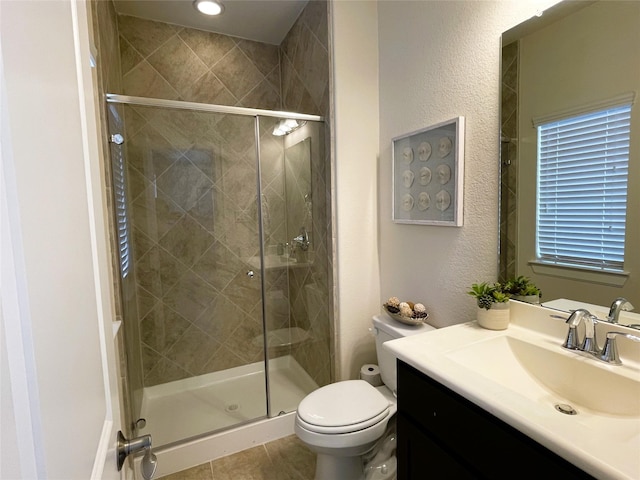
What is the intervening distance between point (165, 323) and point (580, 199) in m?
2.50

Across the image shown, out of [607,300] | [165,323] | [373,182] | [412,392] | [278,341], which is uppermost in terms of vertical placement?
[373,182]

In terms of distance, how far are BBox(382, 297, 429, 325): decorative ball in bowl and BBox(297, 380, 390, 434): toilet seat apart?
378mm

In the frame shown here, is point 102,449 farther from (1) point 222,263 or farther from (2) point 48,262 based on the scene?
(1) point 222,263

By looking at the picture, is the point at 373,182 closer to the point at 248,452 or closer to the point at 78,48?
the point at 78,48

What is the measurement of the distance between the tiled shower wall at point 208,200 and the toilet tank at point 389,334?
1.65 feet

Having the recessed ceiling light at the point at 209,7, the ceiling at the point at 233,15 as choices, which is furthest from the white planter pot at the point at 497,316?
the recessed ceiling light at the point at 209,7

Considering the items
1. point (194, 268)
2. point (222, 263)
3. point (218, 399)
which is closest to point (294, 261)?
point (222, 263)

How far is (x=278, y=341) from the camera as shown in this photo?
2.52m

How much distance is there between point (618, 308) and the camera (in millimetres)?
977

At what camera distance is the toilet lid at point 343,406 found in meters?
1.38

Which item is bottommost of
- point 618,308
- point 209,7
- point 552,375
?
point 552,375

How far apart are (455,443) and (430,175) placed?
3.81 ft

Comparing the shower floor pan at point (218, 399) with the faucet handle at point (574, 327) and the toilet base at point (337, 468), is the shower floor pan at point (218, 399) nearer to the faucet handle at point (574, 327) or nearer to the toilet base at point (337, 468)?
the toilet base at point (337, 468)

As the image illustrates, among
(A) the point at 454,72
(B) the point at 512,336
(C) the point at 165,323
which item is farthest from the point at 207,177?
(B) the point at 512,336
